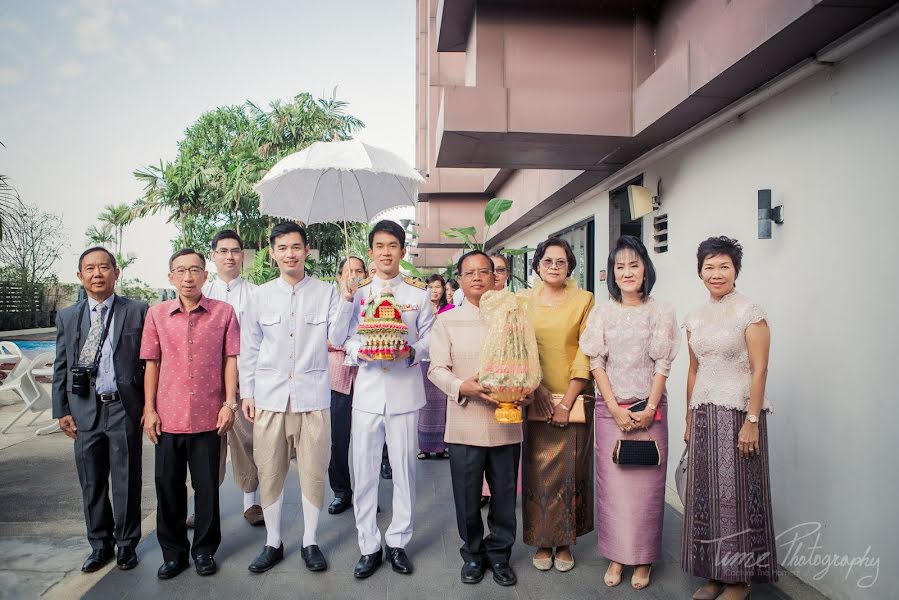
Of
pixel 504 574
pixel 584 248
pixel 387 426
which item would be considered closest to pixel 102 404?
pixel 387 426

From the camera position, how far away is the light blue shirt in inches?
124

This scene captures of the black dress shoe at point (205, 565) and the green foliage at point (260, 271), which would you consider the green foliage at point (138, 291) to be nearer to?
the green foliage at point (260, 271)

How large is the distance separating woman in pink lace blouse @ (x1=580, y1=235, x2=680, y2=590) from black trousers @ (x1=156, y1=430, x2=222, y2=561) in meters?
2.17

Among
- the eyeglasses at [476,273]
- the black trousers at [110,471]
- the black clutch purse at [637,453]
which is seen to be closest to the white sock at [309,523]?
the black trousers at [110,471]

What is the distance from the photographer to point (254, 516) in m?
3.85

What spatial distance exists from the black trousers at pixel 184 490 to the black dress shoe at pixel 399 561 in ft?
3.24

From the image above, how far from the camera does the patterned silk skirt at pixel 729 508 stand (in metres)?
2.75

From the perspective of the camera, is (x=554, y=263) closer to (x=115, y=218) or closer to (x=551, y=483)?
(x=551, y=483)

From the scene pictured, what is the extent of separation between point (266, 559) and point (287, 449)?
0.60 m

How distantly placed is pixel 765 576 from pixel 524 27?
14.7ft

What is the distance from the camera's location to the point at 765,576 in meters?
2.75

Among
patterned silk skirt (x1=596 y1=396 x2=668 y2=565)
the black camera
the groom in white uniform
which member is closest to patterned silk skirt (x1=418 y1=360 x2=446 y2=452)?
the groom in white uniform

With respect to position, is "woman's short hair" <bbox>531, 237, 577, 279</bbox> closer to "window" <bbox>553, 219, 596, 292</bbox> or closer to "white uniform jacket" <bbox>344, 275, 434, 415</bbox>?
"white uniform jacket" <bbox>344, 275, 434, 415</bbox>

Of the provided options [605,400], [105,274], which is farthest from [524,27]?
[105,274]
